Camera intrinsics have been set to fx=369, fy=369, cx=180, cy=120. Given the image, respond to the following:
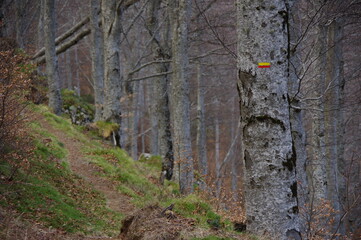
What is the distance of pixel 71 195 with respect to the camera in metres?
6.95

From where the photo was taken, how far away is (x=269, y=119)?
393 centimetres

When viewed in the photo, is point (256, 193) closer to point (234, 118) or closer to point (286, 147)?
point (286, 147)

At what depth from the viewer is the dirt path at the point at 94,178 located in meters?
7.78

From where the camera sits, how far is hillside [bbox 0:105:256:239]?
Result: 14.1 ft

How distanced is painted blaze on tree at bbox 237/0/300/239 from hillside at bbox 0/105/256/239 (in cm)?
50

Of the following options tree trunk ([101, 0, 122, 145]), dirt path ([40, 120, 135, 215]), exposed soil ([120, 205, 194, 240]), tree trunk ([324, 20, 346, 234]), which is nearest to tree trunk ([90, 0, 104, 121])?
tree trunk ([101, 0, 122, 145])

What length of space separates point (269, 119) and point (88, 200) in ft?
15.1

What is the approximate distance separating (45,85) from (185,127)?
403 inches

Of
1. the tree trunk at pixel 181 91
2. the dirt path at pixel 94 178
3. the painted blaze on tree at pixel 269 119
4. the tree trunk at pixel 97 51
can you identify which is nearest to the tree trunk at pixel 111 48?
the dirt path at pixel 94 178

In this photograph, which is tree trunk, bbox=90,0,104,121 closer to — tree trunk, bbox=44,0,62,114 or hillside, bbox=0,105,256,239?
tree trunk, bbox=44,0,62,114

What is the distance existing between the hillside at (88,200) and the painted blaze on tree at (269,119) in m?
0.50

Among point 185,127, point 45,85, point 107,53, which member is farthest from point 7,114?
point 45,85

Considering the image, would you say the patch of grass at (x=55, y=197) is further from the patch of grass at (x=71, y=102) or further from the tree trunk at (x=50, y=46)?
the patch of grass at (x=71, y=102)

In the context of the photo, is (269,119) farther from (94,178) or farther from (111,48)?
(111,48)
